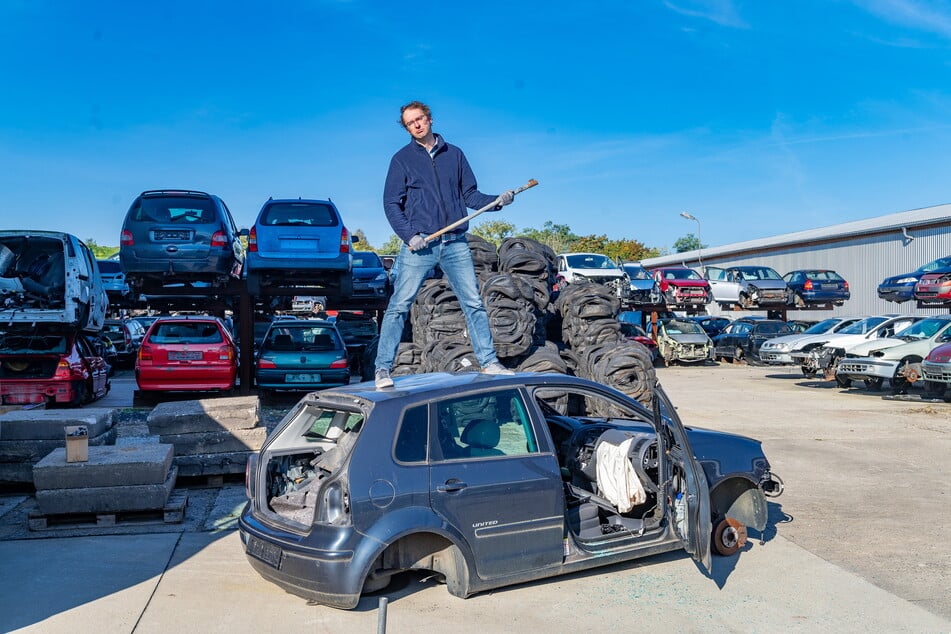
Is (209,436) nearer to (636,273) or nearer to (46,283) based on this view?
(46,283)

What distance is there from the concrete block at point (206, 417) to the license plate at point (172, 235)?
571cm

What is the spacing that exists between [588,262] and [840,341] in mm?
7913

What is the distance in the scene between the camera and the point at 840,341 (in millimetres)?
20703

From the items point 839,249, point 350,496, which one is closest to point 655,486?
point 350,496

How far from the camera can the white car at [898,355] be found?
17.1 metres

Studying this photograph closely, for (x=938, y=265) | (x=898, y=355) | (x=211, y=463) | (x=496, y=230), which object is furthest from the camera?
(x=496, y=230)

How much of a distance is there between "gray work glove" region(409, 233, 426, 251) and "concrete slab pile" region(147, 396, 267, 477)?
323cm

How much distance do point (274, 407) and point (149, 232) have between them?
11.8 ft

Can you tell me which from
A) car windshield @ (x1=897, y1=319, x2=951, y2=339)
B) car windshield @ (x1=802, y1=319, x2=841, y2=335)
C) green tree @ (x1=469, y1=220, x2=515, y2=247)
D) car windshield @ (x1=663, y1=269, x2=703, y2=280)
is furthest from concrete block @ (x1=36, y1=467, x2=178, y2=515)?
green tree @ (x1=469, y1=220, x2=515, y2=247)

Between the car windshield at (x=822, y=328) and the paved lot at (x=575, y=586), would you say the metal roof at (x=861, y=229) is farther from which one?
the paved lot at (x=575, y=586)

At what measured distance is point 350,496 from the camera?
4.48 m

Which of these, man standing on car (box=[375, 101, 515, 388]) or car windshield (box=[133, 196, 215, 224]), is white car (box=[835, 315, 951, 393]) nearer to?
car windshield (box=[133, 196, 215, 224])

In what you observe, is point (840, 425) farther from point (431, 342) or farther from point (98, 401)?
point (98, 401)

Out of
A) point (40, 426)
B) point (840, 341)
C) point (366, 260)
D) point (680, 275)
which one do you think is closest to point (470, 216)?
point (40, 426)
